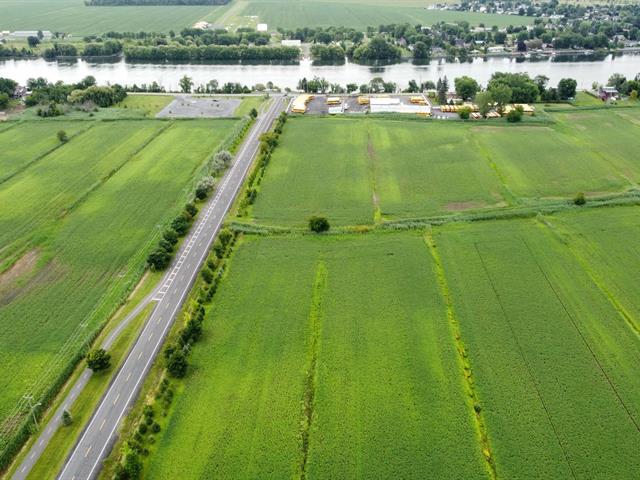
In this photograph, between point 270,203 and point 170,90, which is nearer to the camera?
point 270,203

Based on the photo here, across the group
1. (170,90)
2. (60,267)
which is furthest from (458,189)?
(170,90)

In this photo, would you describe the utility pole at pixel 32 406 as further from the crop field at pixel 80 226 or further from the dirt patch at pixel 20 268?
the dirt patch at pixel 20 268

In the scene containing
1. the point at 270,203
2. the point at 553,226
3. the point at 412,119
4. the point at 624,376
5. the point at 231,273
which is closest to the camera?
the point at 624,376

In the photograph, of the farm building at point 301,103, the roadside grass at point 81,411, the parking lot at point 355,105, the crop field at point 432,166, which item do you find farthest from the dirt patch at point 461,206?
the farm building at point 301,103

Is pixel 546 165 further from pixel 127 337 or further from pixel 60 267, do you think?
pixel 60 267

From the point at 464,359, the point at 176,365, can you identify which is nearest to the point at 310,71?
the point at 464,359

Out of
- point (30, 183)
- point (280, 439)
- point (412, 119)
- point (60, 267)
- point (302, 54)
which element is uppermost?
point (302, 54)
